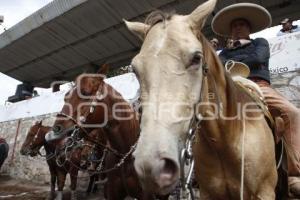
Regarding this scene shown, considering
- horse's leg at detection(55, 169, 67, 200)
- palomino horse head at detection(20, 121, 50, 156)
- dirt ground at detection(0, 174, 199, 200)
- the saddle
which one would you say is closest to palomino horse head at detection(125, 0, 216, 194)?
the saddle

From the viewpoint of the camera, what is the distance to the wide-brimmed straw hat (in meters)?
3.89

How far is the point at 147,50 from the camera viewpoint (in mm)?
2307

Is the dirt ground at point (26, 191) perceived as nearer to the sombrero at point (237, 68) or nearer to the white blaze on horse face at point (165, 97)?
the sombrero at point (237, 68)

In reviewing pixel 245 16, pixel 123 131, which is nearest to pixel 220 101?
pixel 245 16

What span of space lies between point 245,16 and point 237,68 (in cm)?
72

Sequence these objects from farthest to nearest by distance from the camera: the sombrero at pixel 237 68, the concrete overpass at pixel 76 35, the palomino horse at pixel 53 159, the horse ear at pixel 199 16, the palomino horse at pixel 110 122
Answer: the concrete overpass at pixel 76 35
the palomino horse at pixel 53 159
the palomino horse at pixel 110 122
the sombrero at pixel 237 68
the horse ear at pixel 199 16

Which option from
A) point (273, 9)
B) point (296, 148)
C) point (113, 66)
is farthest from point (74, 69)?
point (296, 148)

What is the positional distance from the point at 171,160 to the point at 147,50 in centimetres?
80

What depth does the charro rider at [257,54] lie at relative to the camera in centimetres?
348

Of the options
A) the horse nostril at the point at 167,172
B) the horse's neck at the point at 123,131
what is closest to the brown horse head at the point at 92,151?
the horse's neck at the point at 123,131

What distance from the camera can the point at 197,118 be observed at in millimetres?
2336

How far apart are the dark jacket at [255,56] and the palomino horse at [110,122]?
178 cm

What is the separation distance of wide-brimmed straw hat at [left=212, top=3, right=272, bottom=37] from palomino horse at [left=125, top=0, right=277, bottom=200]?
109 cm

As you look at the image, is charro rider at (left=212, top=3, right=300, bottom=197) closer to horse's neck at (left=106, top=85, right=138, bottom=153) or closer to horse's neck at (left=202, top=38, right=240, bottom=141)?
horse's neck at (left=202, top=38, right=240, bottom=141)
